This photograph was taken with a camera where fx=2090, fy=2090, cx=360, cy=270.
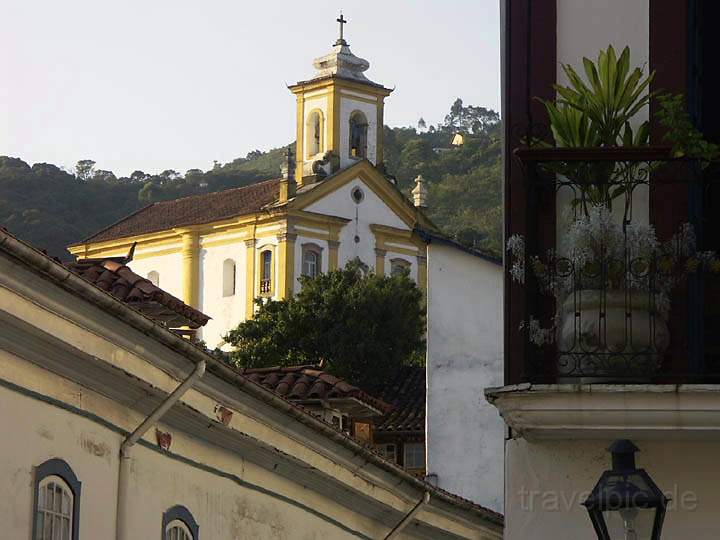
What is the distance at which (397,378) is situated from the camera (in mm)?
50281

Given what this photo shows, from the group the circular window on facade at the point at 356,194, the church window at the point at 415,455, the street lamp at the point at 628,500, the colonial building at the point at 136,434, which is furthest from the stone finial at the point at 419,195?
the street lamp at the point at 628,500

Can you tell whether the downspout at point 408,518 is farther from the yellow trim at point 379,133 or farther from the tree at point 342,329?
the yellow trim at point 379,133

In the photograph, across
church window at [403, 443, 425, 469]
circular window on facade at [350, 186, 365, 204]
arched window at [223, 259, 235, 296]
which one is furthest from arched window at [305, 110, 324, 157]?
church window at [403, 443, 425, 469]

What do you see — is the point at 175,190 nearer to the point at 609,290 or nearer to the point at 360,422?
the point at 360,422

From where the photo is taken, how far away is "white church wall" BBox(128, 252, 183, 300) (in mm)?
90938

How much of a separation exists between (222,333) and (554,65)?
77.2 m

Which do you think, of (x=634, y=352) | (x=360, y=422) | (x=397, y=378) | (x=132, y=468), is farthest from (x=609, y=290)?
(x=397, y=378)

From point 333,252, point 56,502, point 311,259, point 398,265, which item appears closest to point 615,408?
point 56,502

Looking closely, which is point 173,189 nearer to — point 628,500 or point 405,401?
point 405,401

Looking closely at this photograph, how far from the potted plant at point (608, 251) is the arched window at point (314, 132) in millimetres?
81158

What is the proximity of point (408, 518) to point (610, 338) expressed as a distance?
1244cm

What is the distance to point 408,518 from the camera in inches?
819

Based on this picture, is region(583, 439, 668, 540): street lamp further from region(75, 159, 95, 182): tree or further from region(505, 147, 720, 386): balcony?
region(75, 159, 95, 182): tree

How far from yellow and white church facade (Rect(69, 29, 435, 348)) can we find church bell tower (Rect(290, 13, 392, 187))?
43mm
